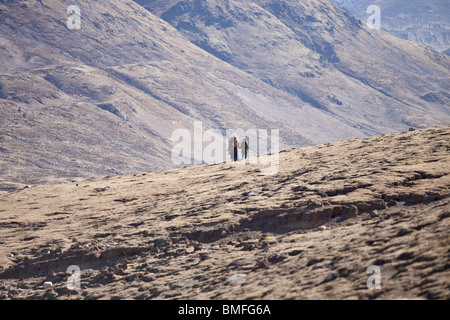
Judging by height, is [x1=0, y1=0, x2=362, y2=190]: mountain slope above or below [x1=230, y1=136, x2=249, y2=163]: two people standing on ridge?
above

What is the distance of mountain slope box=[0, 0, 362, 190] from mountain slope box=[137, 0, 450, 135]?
9864 millimetres

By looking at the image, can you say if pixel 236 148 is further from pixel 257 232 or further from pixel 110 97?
pixel 110 97

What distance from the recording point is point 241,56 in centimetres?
16938

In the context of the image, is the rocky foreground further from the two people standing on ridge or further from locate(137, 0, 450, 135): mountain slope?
locate(137, 0, 450, 135): mountain slope

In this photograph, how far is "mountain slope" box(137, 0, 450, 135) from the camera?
158 m

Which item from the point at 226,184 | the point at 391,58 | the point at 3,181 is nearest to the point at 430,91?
the point at 391,58

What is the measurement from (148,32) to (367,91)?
64.0 m

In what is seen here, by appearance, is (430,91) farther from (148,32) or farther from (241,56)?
(148,32)

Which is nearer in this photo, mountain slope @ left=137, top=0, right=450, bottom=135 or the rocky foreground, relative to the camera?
the rocky foreground

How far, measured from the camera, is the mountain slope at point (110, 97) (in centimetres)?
9562

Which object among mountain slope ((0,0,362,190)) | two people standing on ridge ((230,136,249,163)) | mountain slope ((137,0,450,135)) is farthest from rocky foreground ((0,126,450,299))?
mountain slope ((137,0,450,135))

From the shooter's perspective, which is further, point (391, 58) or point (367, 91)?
point (391, 58)

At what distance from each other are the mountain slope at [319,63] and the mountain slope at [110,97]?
9864 millimetres

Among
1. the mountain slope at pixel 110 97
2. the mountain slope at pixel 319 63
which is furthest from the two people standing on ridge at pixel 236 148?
the mountain slope at pixel 319 63
